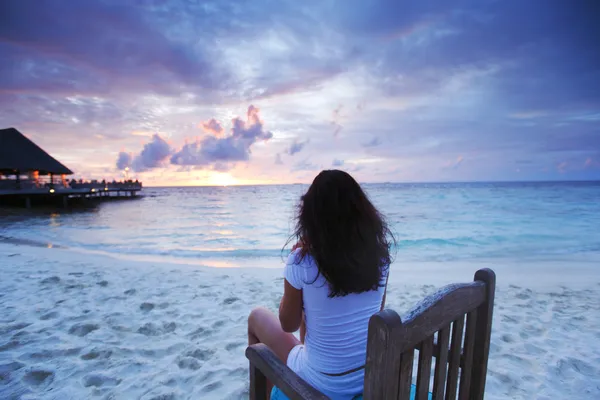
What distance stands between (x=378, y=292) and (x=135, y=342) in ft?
9.87

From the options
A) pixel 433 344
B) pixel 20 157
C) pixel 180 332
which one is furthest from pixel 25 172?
pixel 433 344

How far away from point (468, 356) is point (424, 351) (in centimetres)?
47

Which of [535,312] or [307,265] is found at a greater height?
[307,265]

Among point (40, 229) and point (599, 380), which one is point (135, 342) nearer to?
point (599, 380)

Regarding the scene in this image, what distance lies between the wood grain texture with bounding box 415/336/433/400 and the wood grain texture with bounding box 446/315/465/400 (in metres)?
0.19

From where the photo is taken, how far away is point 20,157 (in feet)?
96.5

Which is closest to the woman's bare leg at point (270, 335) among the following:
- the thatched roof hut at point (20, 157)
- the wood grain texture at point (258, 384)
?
the wood grain texture at point (258, 384)

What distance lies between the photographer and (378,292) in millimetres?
1582

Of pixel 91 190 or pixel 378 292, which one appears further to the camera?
pixel 91 190

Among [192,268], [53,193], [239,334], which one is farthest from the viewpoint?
[53,193]

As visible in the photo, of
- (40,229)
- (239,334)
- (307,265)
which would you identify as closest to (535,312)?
(239,334)

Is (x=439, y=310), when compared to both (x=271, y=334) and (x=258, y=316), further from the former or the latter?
(x=258, y=316)

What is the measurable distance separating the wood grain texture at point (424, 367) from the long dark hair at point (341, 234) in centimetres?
45

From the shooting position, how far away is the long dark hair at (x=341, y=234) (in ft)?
4.81
